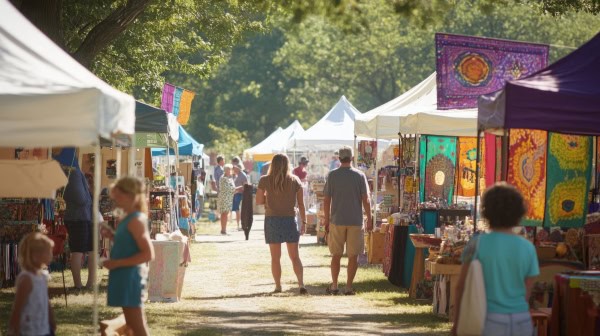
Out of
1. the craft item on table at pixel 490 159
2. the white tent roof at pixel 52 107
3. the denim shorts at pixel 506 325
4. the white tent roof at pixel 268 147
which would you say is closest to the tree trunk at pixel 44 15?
the craft item on table at pixel 490 159

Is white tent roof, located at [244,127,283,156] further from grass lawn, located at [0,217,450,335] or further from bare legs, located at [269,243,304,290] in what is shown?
bare legs, located at [269,243,304,290]

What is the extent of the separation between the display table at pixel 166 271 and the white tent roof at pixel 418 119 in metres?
3.77

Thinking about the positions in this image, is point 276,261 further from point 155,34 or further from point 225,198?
point 225,198

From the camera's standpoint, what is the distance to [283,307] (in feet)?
46.7

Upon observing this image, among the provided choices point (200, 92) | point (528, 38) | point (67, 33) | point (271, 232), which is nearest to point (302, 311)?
point (271, 232)

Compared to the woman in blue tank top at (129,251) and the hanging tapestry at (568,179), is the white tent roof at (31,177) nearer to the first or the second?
the woman in blue tank top at (129,251)

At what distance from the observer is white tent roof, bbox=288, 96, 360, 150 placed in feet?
98.0

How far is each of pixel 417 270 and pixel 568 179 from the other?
3.29 m

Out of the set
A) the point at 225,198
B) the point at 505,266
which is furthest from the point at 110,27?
the point at 225,198

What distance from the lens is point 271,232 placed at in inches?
601

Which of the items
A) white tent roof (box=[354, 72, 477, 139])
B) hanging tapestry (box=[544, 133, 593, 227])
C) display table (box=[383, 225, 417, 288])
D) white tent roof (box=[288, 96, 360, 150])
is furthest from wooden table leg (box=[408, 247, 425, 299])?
white tent roof (box=[288, 96, 360, 150])

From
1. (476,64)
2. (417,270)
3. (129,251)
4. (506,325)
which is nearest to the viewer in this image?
(506,325)

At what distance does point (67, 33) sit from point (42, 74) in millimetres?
12628

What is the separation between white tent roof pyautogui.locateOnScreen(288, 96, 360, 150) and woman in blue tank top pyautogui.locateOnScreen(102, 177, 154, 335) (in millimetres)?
20901
